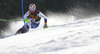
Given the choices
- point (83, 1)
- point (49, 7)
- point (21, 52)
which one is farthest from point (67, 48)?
point (83, 1)

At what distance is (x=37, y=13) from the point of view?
24.5 ft

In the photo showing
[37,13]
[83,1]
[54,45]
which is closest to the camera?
[54,45]

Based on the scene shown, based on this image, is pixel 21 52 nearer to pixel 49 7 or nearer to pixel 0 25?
pixel 0 25

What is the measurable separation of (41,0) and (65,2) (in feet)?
9.94

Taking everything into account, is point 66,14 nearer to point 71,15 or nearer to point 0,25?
point 71,15

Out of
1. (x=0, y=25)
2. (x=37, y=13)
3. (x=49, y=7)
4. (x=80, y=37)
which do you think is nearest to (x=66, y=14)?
(x=49, y=7)

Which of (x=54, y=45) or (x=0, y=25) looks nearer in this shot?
(x=54, y=45)

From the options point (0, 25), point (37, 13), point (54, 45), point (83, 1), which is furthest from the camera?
point (83, 1)

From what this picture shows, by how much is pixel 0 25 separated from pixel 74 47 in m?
16.0

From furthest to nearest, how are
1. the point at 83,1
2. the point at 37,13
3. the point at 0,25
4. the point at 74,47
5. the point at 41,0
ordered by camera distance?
the point at 83,1
the point at 41,0
the point at 0,25
the point at 37,13
the point at 74,47

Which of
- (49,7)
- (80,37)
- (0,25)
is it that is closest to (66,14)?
(49,7)

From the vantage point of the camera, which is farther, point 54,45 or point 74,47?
point 54,45

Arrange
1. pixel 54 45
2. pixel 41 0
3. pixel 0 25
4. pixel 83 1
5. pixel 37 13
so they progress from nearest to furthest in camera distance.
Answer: pixel 54 45 < pixel 37 13 < pixel 0 25 < pixel 41 0 < pixel 83 1

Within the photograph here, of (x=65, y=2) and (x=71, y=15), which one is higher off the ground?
(x=65, y=2)
